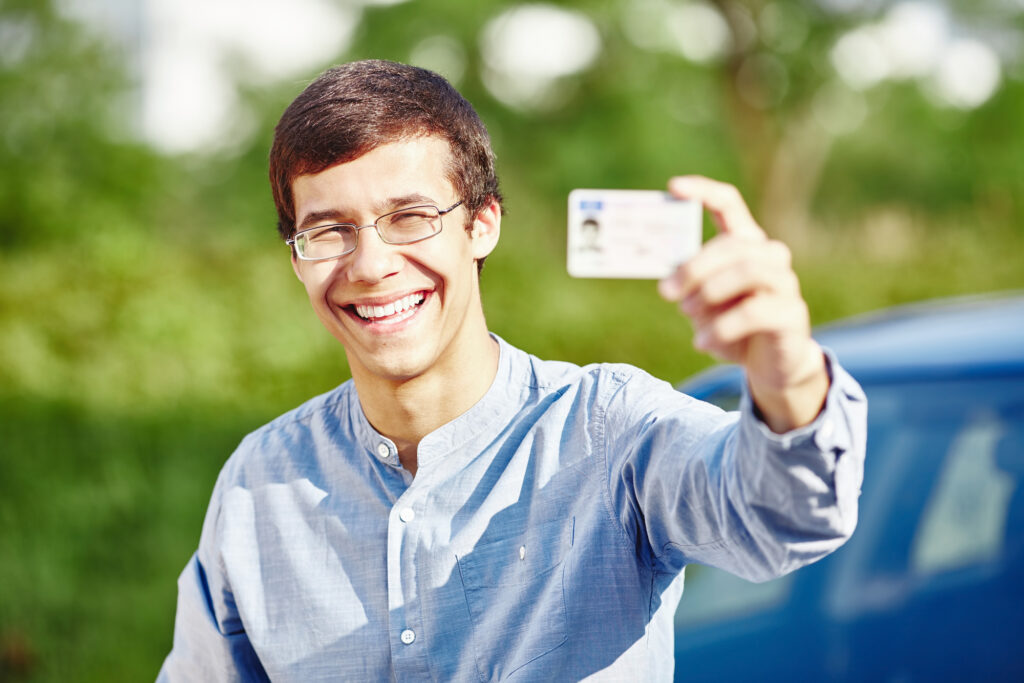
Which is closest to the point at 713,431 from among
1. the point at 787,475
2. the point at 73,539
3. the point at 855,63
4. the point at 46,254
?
the point at 787,475

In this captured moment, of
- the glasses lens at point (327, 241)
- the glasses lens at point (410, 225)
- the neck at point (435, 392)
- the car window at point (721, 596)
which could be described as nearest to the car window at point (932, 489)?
the car window at point (721, 596)

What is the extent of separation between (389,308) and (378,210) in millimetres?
183

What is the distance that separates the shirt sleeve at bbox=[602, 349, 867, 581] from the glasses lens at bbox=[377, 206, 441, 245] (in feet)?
1.54

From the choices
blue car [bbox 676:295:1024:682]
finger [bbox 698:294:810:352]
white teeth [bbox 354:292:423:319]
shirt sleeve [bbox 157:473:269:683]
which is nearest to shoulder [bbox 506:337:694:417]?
white teeth [bbox 354:292:423:319]

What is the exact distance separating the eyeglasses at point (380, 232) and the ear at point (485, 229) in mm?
163

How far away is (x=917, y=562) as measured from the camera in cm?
250

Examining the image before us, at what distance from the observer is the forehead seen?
1.85m

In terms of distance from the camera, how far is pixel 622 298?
8.70 m

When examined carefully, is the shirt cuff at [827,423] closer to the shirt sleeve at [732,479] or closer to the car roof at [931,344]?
the shirt sleeve at [732,479]

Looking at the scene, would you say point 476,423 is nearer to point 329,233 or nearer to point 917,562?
point 329,233

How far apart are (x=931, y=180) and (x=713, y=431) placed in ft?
86.2

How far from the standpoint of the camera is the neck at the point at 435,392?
6.46 feet

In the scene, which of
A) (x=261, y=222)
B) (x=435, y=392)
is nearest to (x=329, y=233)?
(x=435, y=392)

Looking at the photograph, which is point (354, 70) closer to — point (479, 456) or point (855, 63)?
point (479, 456)
